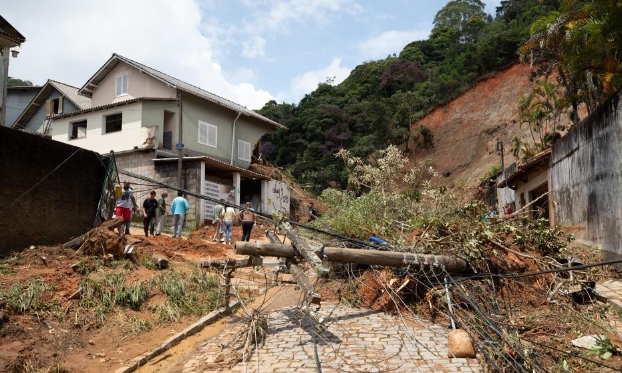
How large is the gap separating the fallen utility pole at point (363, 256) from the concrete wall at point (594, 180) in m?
3.65

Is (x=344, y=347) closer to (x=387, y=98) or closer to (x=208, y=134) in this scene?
(x=208, y=134)

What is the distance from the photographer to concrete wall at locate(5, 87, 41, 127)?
32469 millimetres

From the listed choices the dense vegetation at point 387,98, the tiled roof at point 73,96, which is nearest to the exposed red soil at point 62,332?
the tiled roof at point 73,96

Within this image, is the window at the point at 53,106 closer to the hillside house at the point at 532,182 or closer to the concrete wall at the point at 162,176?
the concrete wall at the point at 162,176

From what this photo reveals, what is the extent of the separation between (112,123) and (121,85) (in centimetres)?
233

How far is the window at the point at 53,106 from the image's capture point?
29.0 meters

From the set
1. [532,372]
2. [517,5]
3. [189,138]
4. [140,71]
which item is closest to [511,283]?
[532,372]

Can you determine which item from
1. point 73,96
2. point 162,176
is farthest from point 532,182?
point 73,96

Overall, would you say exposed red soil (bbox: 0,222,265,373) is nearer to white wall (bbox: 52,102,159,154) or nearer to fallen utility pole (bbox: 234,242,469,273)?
fallen utility pole (bbox: 234,242,469,273)

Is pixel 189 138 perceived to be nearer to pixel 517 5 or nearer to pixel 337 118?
pixel 337 118

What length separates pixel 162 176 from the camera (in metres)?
22.2

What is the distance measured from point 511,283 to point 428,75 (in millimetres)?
36750

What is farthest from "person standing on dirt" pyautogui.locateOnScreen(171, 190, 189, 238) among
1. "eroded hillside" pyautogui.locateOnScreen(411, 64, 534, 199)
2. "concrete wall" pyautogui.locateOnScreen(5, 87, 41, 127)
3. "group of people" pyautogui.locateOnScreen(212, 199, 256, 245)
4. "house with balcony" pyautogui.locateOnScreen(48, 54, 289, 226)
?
"concrete wall" pyautogui.locateOnScreen(5, 87, 41, 127)

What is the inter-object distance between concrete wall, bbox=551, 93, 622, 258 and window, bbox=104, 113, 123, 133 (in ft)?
62.9
